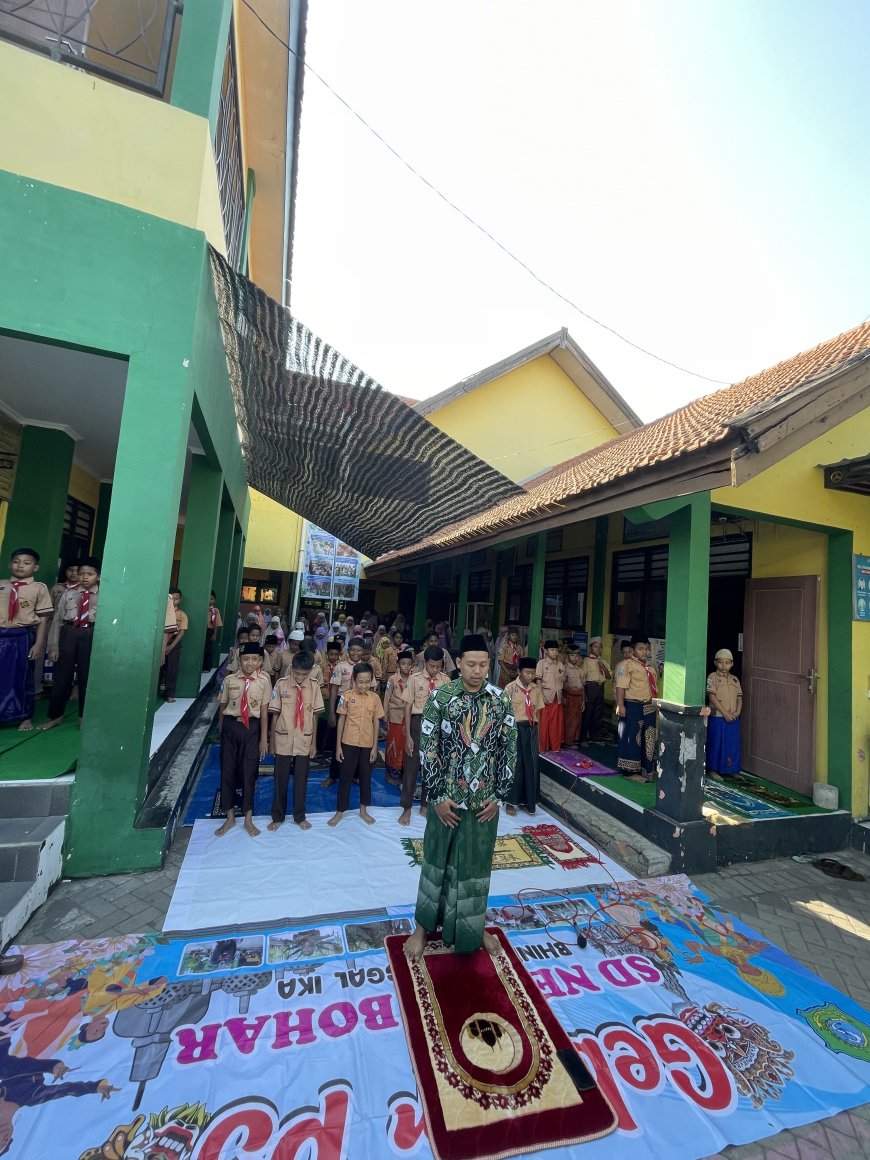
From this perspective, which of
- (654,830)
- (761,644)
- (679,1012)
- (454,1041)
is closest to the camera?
(454,1041)

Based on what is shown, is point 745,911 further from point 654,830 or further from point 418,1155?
point 418,1155

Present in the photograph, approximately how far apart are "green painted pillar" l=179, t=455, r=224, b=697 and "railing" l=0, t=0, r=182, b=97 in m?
3.60

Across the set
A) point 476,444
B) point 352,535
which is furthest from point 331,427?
point 476,444

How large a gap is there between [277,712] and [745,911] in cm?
402

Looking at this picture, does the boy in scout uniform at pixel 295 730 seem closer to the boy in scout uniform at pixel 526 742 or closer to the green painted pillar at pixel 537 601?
the boy in scout uniform at pixel 526 742

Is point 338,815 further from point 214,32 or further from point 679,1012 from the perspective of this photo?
point 214,32

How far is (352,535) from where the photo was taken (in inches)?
540

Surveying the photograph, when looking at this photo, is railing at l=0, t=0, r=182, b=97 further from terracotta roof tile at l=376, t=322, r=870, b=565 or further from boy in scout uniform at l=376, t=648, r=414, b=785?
boy in scout uniform at l=376, t=648, r=414, b=785

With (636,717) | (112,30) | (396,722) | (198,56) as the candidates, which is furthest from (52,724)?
(112,30)

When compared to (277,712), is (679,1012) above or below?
below

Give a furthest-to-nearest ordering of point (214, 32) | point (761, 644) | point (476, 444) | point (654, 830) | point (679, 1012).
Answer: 1. point (476, 444)
2. point (761, 644)
3. point (654, 830)
4. point (214, 32)
5. point (679, 1012)

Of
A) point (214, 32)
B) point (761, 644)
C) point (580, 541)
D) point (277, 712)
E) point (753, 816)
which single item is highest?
point (214, 32)

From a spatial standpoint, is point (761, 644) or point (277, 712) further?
point (761, 644)

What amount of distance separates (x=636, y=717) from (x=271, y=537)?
1441 centimetres
